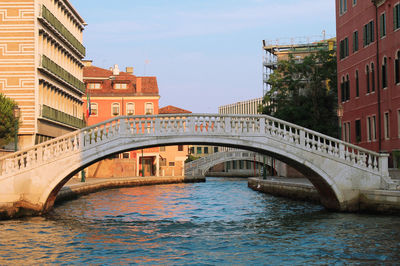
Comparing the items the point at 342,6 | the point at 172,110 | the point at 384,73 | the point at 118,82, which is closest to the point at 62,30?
the point at 342,6

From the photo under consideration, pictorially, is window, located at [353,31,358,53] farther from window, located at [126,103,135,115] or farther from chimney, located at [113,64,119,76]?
chimney, located at [113,64,119,76]

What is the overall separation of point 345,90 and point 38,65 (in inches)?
678

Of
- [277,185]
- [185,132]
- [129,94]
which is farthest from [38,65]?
[129,94]

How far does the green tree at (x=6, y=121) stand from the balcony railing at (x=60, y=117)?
A: 3362 mm

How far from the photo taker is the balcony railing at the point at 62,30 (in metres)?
39.9

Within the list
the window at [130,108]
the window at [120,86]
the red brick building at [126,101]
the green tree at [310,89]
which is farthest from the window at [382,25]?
the window at [120,86]

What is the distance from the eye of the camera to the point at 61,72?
45.3 m

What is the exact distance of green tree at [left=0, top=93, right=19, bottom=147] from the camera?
3547 centimetres

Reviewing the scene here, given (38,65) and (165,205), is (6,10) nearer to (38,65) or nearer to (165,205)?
(38,65)

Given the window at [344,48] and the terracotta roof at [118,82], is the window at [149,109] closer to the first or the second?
the terracotta roof at [118,82]

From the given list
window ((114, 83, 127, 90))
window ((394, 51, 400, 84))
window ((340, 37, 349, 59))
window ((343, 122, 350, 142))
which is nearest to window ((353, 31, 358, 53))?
window ((340, 37, 349, 59))

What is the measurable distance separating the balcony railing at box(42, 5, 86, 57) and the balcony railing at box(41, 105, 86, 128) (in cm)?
513

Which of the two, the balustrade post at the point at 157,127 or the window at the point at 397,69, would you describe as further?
the window at the point at 397,69

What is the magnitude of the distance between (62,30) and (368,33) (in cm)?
2069
